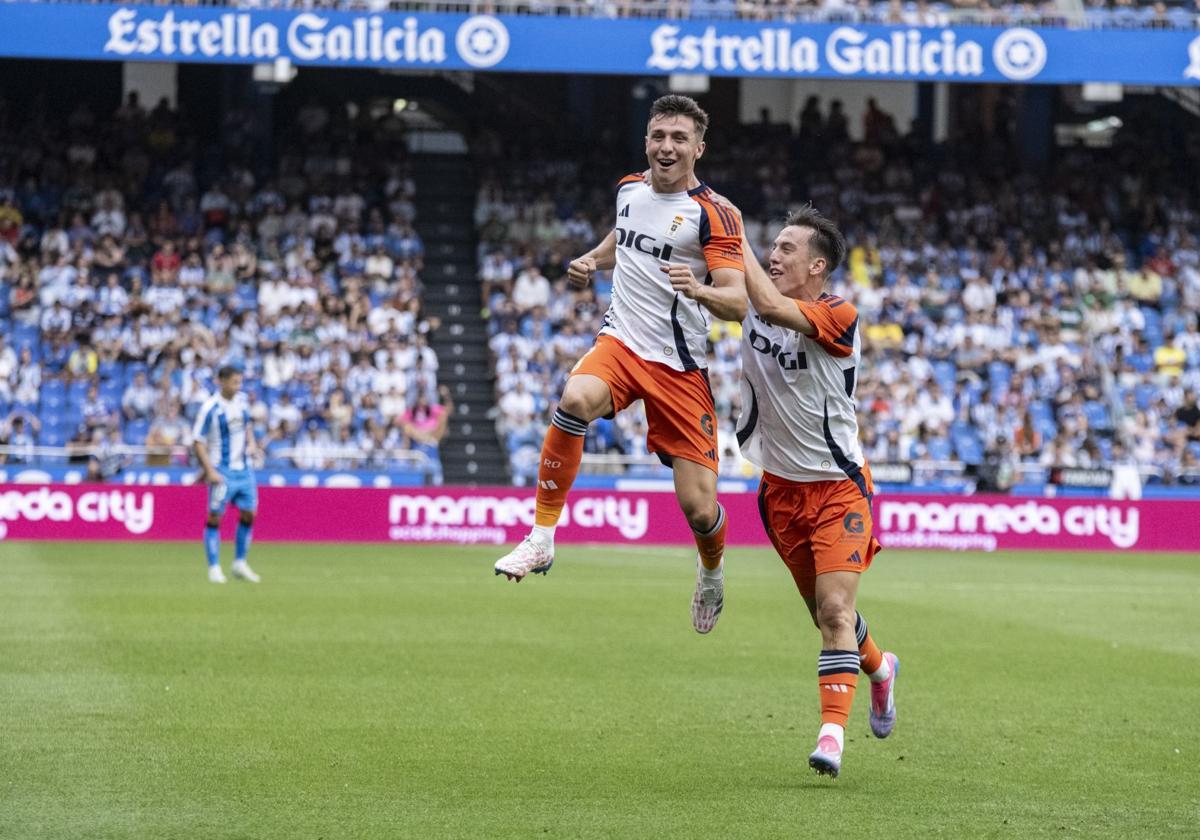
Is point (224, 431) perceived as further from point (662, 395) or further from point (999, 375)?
point (999, 375)

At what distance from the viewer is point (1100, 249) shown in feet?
111

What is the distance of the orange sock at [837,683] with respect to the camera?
8.33m

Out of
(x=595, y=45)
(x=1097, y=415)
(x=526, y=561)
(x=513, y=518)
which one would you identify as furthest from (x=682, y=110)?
(x=1097, y=415)

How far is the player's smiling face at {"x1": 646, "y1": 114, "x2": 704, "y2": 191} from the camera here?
8406mm

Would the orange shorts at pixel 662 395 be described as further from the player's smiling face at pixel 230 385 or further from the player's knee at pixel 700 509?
the player's smiling face at pixel 230 385

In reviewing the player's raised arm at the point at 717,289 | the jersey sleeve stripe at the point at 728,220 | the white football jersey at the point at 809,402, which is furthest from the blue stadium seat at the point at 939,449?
the player's raised arm at the point at 717,289

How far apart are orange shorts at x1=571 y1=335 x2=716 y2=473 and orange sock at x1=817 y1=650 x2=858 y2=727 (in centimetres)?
115

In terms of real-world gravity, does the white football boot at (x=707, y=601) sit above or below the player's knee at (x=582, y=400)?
below

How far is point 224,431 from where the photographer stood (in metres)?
19.5

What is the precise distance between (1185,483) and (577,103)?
1406 centimetres

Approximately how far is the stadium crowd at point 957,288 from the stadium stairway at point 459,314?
1.83ft

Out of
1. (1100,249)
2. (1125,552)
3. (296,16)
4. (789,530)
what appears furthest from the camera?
(1100,249)

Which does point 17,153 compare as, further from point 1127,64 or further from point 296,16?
point 1127,64

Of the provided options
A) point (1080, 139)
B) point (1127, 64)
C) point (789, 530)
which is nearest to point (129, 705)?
point (789, 530)
